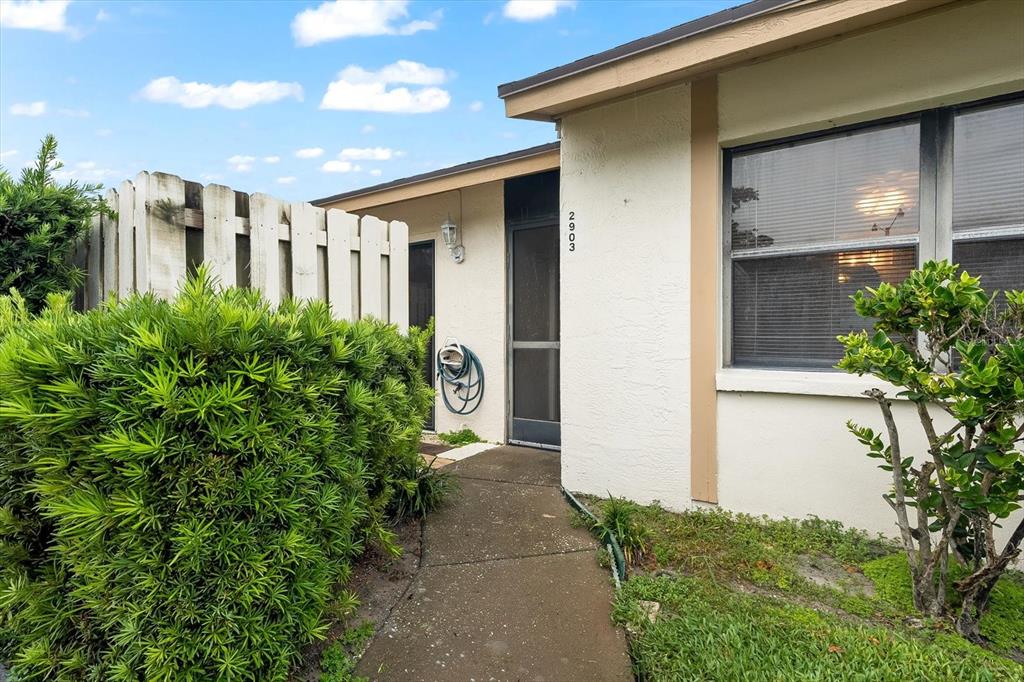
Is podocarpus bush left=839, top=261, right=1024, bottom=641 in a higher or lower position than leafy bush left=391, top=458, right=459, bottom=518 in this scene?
higher

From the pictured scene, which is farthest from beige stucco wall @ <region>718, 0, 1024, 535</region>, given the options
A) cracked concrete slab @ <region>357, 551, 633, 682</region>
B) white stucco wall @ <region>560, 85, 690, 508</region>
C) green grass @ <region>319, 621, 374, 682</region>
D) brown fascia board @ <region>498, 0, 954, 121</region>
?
green grass @ <region>319, 621, 374, 682</region>

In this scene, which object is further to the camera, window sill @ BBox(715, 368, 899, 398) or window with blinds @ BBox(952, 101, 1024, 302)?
window sill @ BBox(715, 368, 899, 398)

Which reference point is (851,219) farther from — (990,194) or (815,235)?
(990,194)

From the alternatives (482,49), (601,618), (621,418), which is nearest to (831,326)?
(621,418)

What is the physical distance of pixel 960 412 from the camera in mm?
1781

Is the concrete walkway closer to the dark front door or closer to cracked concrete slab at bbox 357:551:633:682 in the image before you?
cracked concrete slab at bbox 357:551:633:682

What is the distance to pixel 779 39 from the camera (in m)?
2.67

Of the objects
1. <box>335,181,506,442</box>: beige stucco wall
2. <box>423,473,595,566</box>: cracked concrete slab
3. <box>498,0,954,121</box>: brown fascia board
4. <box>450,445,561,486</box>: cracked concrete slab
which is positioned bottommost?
<box>450,445,561,486</box>: cracked concrete slab

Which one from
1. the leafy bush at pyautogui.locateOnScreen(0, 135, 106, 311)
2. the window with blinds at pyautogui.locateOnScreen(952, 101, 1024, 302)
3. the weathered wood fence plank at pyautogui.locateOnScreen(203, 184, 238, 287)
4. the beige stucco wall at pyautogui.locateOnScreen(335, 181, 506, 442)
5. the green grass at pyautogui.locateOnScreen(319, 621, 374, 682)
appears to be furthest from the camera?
the beige stucco wall at pyautogui.locateOnScreen(335, 181, 506, 442)

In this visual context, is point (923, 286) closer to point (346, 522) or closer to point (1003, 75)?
point (1003, 75)

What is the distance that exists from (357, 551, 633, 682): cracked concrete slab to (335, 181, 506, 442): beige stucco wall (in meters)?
2.82

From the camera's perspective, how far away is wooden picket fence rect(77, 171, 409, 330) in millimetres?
2213

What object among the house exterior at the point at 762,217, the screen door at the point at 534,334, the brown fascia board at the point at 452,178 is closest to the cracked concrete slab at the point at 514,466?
the screen door at the point at 534,334

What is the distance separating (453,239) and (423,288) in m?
0.80
